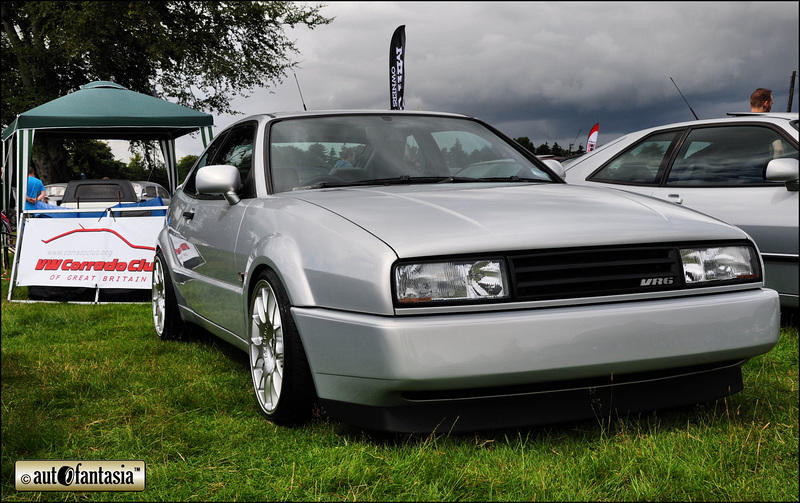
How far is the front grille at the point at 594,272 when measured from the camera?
106 inches

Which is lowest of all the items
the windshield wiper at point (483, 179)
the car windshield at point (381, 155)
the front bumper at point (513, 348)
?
the front bumper at point (513, 348)

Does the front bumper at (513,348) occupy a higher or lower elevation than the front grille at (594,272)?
lower

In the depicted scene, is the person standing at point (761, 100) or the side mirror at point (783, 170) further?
the person standing at point (761, 100)

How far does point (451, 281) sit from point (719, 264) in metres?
1.09

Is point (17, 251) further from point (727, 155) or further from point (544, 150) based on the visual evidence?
point (544, 150)

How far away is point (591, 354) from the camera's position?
2637mm

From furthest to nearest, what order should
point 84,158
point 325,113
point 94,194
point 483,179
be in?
point 84,158 → point 94,194 → point 325,113 → point 483,179

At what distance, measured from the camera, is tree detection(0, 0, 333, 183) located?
73.7 ft

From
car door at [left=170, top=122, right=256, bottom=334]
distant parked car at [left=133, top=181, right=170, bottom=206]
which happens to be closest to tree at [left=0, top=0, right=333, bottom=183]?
distant parked car at [left=133, top=181, right=170, bottom=206]

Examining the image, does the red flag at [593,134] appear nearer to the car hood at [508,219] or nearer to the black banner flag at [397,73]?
the black banner flag at [397,73]

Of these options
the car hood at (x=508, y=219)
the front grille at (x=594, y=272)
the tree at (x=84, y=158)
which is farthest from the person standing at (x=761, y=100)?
the tree at (x=84, y=158)

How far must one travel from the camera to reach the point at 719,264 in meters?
2.98

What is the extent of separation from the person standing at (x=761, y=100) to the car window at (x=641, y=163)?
277 centimetres

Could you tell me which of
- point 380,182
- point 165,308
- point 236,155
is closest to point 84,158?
point 165,308
